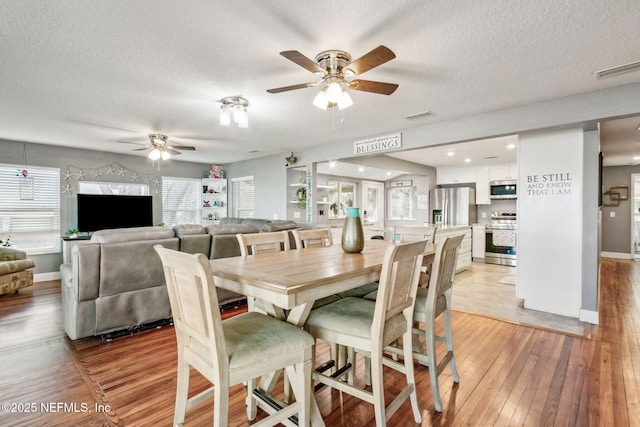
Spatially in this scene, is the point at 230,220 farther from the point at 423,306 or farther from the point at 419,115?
the point at 423,306

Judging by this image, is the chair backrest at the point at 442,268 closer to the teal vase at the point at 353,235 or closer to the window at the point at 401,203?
the teal vase at the point at 353,235

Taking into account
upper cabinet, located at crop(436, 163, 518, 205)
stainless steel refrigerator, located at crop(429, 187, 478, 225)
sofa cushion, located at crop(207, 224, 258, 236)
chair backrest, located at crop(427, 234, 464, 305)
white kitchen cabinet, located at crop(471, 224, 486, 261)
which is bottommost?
white kitchen cabinet, located at crop(471, 224, 486, 261)

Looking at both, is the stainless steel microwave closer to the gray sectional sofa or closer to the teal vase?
the teal vase

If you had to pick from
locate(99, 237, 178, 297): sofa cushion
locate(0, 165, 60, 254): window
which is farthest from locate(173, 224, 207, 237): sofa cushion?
locate(0, 165, 60, 254): window

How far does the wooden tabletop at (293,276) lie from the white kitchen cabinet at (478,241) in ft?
19.6

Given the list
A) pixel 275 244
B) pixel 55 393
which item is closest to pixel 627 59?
pixel 275 244

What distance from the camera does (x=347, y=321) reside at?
64.3 inches

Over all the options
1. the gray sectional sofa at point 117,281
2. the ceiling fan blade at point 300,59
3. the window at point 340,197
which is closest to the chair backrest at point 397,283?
the ceiling fan blade at point 300,59

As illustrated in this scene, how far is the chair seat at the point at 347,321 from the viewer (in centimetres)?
159

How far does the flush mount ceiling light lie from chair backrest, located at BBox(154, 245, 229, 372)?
1868mm

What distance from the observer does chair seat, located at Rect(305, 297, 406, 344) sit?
1.59m

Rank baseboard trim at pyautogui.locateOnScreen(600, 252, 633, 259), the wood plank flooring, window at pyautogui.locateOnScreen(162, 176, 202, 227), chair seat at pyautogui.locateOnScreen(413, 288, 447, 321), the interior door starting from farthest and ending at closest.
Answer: the interior door < baseboard trim at pyautogui.locateOnScreen(600, 252, 633, 259) < window at pyautogui.locateOnScreen(162, 176, 202, 227) < chair seat at pyautogui.locateOnScreen(413, 288, 447, 321) < the wood plank flooring

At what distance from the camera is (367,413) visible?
6.13ft

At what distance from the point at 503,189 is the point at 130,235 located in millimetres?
7269
